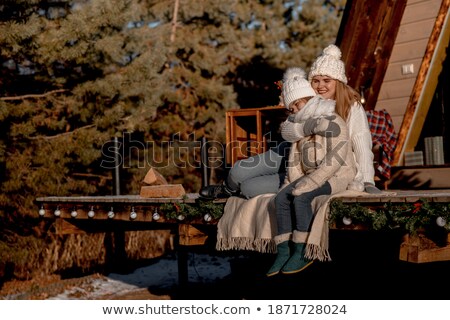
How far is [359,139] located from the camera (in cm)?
554

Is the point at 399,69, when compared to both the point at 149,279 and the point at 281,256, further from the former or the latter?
the point at 149,279

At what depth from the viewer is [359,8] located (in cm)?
886

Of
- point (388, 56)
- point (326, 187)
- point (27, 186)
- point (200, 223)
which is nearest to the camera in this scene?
point (326, 187)

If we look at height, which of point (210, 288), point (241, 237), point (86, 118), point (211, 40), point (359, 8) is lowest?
point (210, 288)

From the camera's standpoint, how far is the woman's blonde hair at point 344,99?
568 centimetres

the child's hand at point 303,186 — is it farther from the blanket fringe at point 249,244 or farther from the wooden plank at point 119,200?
the wooden plank at point 119,200

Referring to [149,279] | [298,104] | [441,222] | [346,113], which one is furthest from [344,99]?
[149,279]

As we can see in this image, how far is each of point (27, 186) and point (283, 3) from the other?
1326 centimetres

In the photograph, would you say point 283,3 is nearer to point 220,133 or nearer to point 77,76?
point 220,133

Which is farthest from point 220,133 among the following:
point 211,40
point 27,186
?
point 27,186

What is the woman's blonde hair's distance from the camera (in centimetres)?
568

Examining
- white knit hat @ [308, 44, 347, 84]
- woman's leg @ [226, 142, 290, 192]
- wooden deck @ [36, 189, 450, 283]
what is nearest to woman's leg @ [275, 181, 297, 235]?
wooden deck @ [36, 189, 450, 283]

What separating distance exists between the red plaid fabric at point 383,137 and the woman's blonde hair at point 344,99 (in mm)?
1548

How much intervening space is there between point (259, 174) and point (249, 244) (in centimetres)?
75
